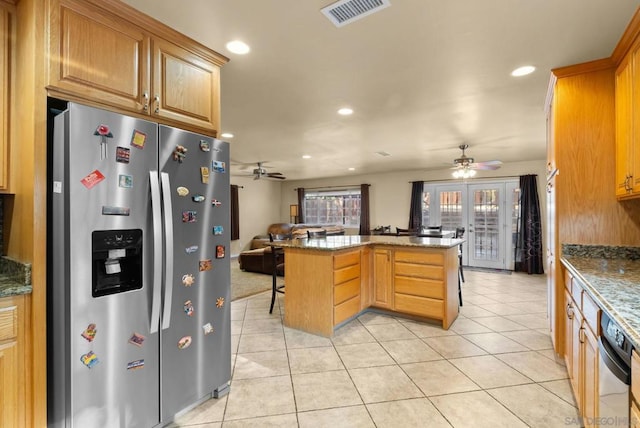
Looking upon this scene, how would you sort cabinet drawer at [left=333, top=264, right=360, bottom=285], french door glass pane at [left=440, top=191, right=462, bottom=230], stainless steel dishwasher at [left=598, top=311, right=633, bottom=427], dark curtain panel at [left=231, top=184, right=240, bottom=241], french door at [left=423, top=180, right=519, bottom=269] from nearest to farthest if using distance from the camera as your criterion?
stainless steel dishwasher at [left=598, top=311, right=633, bottom=427]
cabinet drawer at [left=333, top=264, right=360, bottom=285]
french door at [left=423, top=180, right=519, bottom=269]
french door glass pane at [left=440, top=191, right=462, bottom=230]
dark curtain panel at [left=231, top=184, right=240, bottom=241]

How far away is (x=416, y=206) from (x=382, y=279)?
4.35 metres

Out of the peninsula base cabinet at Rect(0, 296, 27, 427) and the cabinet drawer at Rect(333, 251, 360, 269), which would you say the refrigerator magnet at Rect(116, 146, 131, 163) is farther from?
the cabinet drawer at Rect(333, 251, 360, 269)

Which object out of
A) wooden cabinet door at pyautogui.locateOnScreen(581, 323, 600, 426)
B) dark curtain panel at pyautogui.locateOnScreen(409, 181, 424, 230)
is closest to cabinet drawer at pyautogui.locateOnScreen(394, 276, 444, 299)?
wooden cabinet door at pyautogui.locateOnScreen(581, 323, 600, 426)

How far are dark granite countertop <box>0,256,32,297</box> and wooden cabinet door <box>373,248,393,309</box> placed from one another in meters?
3.07

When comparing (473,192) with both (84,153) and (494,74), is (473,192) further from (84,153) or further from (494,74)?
(84,153)

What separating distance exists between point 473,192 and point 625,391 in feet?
21.7

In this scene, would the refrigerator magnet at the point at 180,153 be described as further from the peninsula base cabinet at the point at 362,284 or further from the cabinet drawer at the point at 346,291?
the cabinet drawer at the point at 346,291

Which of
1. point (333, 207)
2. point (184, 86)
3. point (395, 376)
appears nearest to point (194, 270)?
point (184, 86)

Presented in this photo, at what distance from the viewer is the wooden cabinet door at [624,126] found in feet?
6.31

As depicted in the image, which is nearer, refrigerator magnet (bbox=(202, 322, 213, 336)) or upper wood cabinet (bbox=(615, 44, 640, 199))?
upper wood cabinet (bbox=(615, 44, 640, 199))

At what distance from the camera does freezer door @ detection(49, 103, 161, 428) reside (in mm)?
1381

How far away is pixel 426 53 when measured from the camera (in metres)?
2.13

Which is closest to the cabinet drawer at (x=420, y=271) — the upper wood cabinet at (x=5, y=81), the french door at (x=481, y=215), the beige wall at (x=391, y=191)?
the upper wood cabinet at (x=5, y=81)

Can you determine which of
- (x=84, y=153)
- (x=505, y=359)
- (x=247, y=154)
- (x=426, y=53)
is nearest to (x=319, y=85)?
(x=426, y=53)
